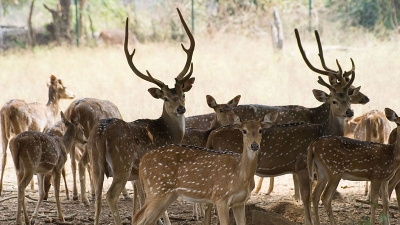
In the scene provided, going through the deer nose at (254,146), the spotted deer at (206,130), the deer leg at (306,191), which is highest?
the deer nose at (254,146)

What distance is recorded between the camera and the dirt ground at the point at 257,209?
858cm

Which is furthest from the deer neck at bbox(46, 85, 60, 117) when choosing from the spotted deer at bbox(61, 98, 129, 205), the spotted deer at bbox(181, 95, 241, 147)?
the spotted deer at bbox(181, 95, 241, 147)

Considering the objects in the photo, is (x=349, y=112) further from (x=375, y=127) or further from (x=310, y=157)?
(x=375, y=127)

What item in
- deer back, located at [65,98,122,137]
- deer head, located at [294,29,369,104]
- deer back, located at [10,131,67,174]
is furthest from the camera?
deer back, located at [65,98,122,137]

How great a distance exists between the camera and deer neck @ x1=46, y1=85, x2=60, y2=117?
12.5 metres

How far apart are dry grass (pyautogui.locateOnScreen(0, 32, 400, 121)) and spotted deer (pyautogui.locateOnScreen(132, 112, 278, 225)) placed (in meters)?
8.93

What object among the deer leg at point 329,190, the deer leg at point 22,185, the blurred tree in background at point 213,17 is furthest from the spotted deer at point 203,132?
the blurred tree in background at point 213,17

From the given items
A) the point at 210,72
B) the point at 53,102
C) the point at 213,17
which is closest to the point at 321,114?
the point at 53,102

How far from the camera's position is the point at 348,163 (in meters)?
8.05

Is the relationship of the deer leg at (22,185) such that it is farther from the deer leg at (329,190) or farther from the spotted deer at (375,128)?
the spotted deer at (375,128)

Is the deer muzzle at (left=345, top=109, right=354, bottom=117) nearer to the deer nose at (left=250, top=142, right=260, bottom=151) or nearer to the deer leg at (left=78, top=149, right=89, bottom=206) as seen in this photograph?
the deer nose at (left=250, top=142, right=260, bottom=151)

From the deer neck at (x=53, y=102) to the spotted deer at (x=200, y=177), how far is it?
5566 mm

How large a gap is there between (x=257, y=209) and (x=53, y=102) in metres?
5.17

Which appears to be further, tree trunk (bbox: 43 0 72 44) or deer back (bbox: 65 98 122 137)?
tree trunk (bbox: 43 0 72 44)
